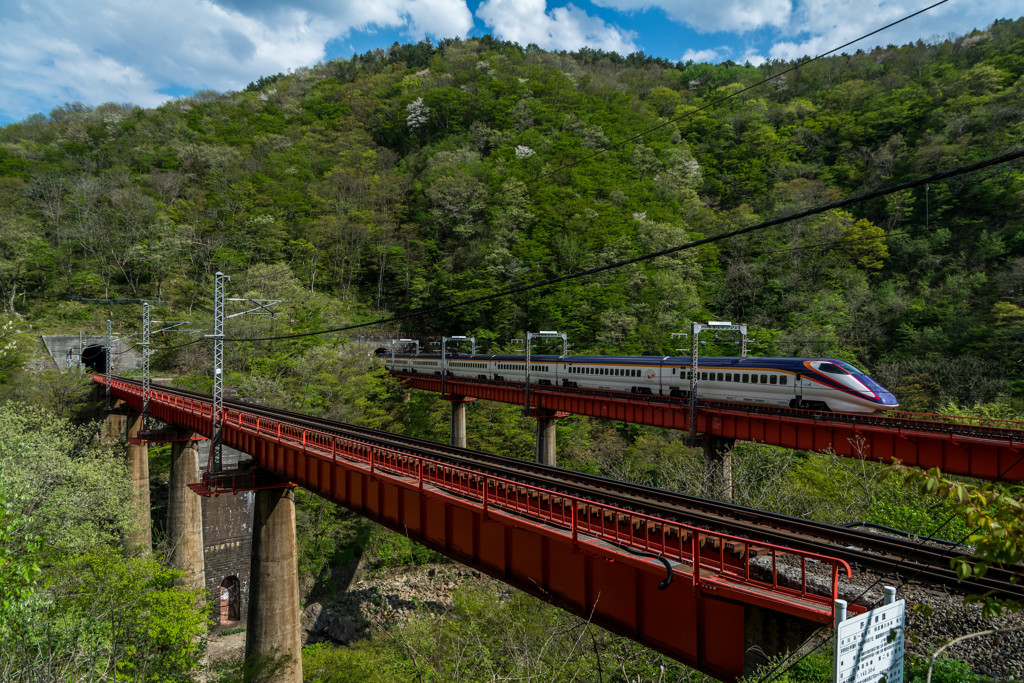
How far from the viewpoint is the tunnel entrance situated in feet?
155

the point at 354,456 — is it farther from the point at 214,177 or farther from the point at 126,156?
the point at 126,156

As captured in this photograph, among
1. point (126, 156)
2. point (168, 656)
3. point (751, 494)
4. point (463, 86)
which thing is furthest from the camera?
point (463, 86)

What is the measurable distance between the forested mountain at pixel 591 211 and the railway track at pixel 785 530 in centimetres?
3246

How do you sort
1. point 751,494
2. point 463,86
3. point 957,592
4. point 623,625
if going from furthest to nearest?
point 463,86, point 751,494, point 623,625, point 957,592

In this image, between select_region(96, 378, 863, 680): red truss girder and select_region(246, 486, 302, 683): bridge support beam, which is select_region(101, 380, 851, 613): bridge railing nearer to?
select_region(96, 378, 863, 680): red truss girder

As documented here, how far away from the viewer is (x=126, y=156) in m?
75.5

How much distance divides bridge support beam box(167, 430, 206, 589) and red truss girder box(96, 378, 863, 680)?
710 inches

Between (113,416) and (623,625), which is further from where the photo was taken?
(113,416)

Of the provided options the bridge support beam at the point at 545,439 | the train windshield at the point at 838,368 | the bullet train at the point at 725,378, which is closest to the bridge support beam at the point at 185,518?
the bullet train at the point at 725,378

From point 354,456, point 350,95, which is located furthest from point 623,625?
point 350,95

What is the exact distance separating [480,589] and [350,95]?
96094 millimetres

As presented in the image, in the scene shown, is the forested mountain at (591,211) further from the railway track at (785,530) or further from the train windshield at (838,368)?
the railway track at (785,530)

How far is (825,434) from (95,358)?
5888 cm

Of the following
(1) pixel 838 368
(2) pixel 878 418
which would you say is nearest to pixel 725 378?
(1) pixel 838 368
